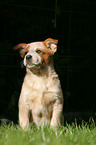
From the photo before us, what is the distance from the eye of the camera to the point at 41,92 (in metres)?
3.47

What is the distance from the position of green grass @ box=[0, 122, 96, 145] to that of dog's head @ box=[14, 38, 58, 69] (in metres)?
0.77

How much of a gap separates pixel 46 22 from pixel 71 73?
1.17 meters

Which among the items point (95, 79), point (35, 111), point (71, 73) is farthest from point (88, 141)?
point (95, 79)

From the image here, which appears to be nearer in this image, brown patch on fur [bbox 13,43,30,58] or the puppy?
the puppy

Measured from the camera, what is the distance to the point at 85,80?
625 cm

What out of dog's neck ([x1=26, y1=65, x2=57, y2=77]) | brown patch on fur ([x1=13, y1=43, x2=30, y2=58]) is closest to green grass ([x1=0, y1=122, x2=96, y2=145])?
dog's neck ([x1=26, y1=65, x2=57, y2=77])

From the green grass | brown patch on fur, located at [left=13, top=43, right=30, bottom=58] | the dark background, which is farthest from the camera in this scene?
the dark background

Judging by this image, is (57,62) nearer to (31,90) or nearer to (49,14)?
(49,14)

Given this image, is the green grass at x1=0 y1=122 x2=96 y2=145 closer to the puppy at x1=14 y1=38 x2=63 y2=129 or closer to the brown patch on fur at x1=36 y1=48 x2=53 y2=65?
the puppy at x1=14 y1=38 x2=63 y2=129

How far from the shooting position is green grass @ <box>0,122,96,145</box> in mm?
3037

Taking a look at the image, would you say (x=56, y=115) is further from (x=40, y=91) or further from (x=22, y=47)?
(x=22, y=47)

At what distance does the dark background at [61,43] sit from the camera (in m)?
5.27

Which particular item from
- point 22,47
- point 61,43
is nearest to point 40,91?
point 22,47

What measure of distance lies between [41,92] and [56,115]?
1.09 ft
